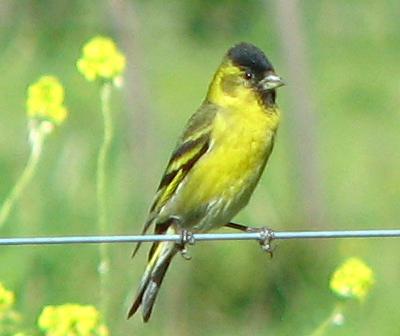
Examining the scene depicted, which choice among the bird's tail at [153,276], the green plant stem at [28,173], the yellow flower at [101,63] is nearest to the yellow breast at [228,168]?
the bird's tail at [153,276]

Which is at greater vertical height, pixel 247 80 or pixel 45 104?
pixel 247 80

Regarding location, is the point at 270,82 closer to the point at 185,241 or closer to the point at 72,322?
the point at 185,241

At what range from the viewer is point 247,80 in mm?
6945

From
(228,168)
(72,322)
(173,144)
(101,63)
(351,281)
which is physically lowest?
(72,322)

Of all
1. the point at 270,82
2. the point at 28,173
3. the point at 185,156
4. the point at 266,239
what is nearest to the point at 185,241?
the point at 266,239

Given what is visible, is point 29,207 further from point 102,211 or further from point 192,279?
point 102,211

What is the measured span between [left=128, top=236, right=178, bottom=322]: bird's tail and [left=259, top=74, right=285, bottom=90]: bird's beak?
0.63 m

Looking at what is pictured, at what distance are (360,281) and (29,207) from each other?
2.55 metres

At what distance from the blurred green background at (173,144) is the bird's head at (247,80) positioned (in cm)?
56

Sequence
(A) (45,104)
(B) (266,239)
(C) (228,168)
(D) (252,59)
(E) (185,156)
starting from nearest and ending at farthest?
(A) (45,104) → (B) (266,239) → (C) (228,168) → (E) (185,156) → (D) (252,59)

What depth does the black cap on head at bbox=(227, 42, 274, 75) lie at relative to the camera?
22.6 feet

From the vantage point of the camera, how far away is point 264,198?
31.1ft

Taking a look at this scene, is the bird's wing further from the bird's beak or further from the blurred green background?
the blurred green background

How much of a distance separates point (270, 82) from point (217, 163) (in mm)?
358
